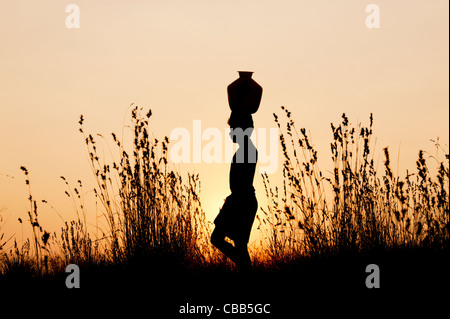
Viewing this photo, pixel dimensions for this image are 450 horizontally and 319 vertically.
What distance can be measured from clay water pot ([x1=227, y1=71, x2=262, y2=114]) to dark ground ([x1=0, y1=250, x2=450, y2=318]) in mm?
1408

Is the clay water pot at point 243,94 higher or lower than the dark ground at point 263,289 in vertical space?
higher

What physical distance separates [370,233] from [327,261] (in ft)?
1.71

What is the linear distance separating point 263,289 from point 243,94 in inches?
64.8

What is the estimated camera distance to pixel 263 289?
4836mm

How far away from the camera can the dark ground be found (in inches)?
174

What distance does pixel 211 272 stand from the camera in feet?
17.6

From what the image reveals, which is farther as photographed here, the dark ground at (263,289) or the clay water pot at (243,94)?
the clay water pot at (243,94)

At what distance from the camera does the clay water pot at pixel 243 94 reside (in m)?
4.75

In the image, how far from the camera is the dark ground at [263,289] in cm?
441

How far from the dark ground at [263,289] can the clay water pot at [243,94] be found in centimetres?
141
